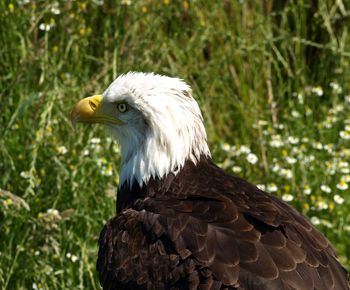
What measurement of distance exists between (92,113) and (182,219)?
1157 millimetres

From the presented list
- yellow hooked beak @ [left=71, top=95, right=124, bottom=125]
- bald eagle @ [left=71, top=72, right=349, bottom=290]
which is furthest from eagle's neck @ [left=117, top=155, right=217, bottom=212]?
yellow hooked beak @ [left=71, top=95, right=124, bottom=125]

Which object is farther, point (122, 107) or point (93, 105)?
point (93, 105)

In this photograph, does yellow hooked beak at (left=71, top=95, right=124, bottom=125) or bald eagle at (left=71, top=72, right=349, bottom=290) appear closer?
bald eagle at (left=71, top=72, right=349, bottom=290)

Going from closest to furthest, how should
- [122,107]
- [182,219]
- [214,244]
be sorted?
[214,244]
[182,219]
[122,107]

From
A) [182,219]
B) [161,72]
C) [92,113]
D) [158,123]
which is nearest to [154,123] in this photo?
[158,123]

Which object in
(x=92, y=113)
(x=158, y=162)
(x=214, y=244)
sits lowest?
(x=214, y=244)

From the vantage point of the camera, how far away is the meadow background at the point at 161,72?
23.2 feet

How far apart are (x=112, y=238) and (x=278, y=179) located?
2436mm

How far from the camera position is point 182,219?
5.56 meters

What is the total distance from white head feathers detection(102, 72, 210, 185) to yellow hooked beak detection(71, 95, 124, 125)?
12cm

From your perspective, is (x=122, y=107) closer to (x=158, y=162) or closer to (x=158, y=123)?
(x=158, y=123)

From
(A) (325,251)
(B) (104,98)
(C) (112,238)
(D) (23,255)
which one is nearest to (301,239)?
(A) (325,251)

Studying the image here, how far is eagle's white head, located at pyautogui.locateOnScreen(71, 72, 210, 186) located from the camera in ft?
20.0

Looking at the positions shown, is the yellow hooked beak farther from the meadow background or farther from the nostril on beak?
the meadow background
